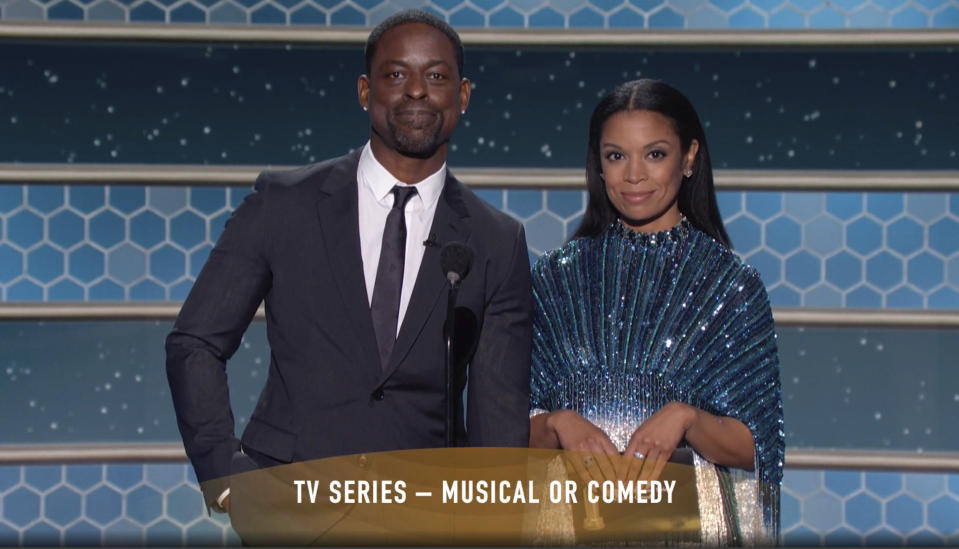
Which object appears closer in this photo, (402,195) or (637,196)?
(402,195)

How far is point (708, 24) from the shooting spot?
2.58m

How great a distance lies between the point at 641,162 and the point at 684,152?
0.09 meters

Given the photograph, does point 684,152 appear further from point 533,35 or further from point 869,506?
point 869,506

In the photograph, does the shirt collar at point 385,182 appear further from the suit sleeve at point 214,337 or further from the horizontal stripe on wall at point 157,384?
the horizontal stripe on wall at point 157,384

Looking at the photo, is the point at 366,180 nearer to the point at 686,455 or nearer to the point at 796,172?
the point at 686,455

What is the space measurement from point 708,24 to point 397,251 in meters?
1.24

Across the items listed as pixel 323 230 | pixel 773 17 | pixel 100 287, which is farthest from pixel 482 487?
pixel 773 17

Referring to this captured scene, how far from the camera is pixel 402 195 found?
1.68m

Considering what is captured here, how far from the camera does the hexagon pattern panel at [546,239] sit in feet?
8.38

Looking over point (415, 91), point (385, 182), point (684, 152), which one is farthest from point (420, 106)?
point (684, 152)

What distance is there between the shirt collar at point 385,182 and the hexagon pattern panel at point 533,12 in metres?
0.94

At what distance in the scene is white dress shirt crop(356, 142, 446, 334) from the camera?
1.67m

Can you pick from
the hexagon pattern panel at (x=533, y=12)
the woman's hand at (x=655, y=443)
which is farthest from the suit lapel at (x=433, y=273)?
the hexagon pattern panel at (x=533, y=12)

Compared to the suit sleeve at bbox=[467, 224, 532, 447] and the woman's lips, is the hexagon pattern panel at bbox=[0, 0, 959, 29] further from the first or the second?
the suit sleeve at bbox=[467, 224, 532, 447]
